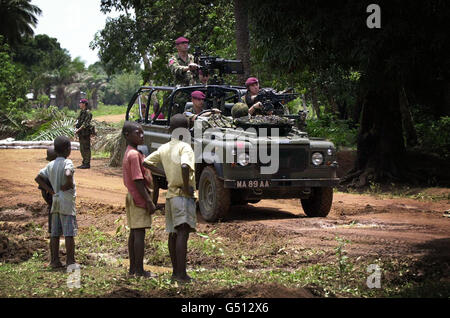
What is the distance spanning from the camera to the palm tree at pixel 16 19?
2260 inches

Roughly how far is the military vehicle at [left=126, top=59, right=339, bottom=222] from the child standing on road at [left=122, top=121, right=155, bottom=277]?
2.72 metres

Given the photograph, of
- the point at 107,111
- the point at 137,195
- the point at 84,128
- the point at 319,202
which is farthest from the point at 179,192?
the point at 107,111

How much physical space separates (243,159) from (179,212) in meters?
3.23

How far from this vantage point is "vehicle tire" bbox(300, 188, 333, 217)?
10516 mm

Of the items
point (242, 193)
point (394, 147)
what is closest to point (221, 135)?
point (242, 193)

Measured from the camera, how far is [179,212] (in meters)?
6.62

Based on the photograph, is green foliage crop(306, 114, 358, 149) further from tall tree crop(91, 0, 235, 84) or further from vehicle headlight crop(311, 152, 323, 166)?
vehicle headlight crop(311, 152, 323, 166)

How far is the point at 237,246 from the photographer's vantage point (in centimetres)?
850

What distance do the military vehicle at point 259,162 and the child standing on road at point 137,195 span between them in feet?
8.93

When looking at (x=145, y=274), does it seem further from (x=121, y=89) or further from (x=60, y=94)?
(x=121, y=89)

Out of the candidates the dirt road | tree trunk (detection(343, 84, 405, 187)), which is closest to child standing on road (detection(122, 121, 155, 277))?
the dirt road

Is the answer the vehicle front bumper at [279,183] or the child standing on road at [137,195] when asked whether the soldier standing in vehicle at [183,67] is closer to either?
the vehicle front bumper at [279,183]
